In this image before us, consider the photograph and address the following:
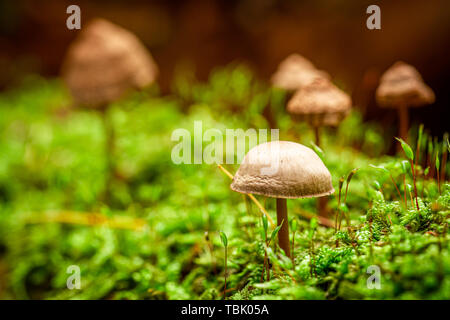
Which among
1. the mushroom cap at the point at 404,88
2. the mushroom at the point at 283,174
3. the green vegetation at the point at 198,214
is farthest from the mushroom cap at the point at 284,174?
the mushroom cap at the point at 404,88

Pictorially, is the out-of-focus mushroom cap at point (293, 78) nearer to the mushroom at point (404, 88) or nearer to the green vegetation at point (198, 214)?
the green vegetation at point (198, 214)

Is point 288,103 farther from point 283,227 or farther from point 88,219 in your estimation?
point 88,219

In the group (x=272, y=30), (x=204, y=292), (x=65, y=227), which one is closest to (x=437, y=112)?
(x=204, y=292)

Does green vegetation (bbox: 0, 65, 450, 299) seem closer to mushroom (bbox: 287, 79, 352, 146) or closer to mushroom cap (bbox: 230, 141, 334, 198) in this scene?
mushroom cap (bbox: 230, 141, 334, 198)

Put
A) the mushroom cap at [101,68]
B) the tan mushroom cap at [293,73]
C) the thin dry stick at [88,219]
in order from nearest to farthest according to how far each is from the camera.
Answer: the thin dry stick at [88,219]
the tan mushroom cap at [293,73]
the mushroom cap at [101,68]

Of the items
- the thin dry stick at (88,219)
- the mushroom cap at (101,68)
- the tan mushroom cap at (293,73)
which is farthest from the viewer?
the mushroom cap at (101,68)

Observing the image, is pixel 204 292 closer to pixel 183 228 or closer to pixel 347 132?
pixel 183 228
